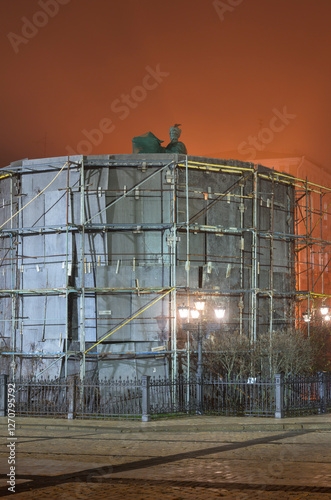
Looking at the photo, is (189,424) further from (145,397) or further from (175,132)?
(175,132)

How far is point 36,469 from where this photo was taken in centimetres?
1155

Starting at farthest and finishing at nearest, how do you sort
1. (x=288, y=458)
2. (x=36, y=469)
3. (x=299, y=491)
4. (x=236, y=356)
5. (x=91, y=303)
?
(x=91, y=303) < (x=236, y=356) < (x=288, y=458) < (x=36, y=469) < (x=299, y=491)

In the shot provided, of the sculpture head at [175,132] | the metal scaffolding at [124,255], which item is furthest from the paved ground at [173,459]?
the sculpture head at [175,132]

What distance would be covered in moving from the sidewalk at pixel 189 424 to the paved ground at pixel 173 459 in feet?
0.09

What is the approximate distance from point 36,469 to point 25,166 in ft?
59.1

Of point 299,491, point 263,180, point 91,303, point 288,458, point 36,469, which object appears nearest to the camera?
point 299,491

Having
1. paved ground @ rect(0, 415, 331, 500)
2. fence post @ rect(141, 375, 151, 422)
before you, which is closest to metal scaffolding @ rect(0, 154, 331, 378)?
fence post @ rect(141, 375, 151, 422)

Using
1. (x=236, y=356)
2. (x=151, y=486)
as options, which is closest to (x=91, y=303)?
(x=236, y=356)

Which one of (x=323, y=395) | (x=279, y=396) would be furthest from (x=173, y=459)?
(x=323, y=395)

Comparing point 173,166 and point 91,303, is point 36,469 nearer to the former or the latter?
point 91,303

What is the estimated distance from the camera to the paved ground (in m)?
9.60

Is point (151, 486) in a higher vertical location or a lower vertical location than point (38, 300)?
lower

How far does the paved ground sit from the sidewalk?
3cm

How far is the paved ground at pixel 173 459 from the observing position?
9602mm
